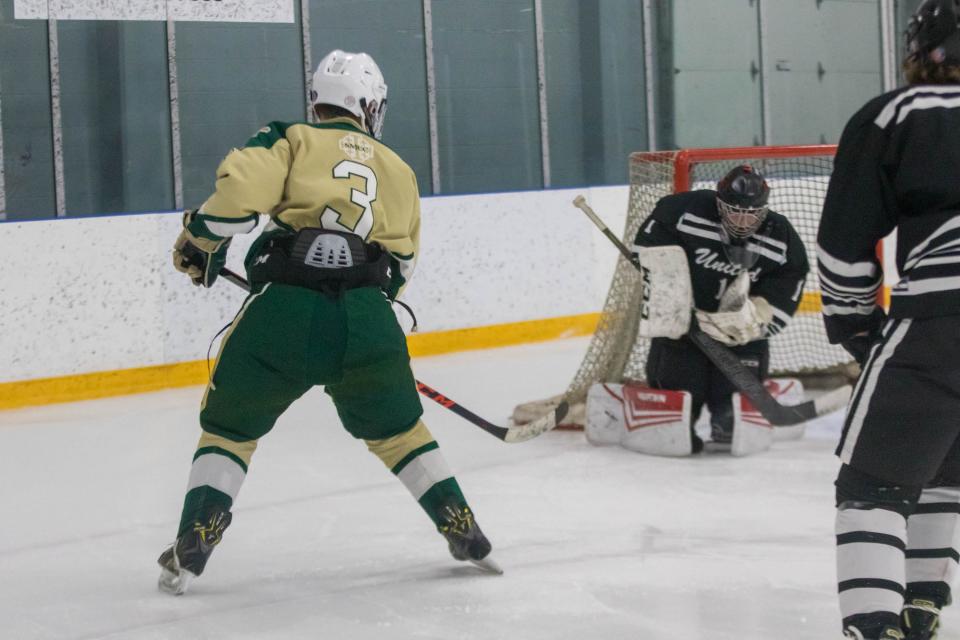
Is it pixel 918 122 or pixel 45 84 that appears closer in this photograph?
pixel 918 122

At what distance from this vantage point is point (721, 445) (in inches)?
139

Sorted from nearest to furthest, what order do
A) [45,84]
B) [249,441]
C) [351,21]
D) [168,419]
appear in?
[249,441]
[168,419]
[45,84]
[351,21]

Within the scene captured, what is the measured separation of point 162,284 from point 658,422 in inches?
85.1

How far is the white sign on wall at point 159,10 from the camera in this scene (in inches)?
195

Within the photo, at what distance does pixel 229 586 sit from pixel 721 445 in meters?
1.58

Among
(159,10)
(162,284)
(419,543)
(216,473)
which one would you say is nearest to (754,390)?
(419,543)

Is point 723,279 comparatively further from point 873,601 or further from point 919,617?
point 873,601

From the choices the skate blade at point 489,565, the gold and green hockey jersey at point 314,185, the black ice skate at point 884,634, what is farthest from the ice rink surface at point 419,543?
the gold and green hockey jersey at point 314,185

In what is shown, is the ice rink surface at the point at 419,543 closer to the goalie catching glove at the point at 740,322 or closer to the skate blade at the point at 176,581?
the skate blade at the point at 176,581

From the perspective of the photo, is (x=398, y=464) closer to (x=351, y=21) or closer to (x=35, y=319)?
(x=35, y=319)

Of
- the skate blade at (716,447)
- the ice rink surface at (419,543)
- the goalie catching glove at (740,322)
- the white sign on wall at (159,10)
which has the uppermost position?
the white sign on wall at (159,10)

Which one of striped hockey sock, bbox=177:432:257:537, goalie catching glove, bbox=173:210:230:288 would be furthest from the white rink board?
striped hockey sock, bbox=177:432:257:537

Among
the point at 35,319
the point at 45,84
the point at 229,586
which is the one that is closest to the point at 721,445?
the point at 229,586

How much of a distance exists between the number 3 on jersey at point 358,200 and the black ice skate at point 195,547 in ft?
1.75
